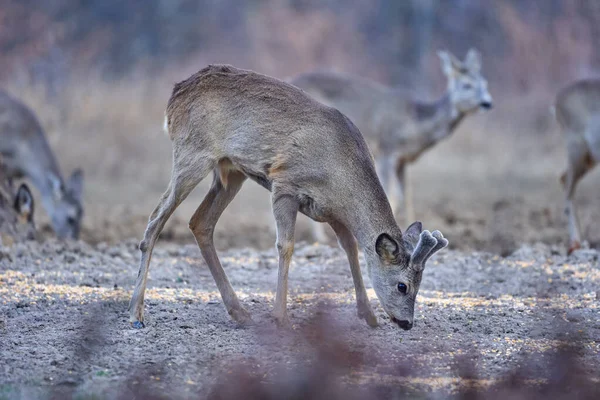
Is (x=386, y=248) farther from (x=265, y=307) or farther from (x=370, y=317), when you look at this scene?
(x=265, y=307)

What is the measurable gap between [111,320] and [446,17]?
28230 millimetres

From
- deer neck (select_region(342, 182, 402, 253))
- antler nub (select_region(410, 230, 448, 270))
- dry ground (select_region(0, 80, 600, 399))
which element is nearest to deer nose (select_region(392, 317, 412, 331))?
dry ground (select_region(0, 80, 600, 399))

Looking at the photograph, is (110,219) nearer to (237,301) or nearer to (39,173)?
(39,173)

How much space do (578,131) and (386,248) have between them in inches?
235

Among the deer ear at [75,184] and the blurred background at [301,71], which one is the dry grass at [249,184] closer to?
the blurred background at [301,71]

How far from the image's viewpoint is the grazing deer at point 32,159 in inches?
533

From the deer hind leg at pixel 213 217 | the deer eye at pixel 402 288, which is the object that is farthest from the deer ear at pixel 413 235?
the deer hind leg at pixel 213 217

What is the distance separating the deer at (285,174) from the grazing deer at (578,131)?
5273 millimetres

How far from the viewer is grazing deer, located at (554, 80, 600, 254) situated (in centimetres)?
1151

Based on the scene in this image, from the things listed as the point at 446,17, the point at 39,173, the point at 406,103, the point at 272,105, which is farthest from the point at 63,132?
the point at 446,17

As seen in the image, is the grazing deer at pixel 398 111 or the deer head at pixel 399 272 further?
the grazing deer at pixel 398 111

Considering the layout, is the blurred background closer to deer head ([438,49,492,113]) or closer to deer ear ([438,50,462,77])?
deer head ([438,49,492,113])

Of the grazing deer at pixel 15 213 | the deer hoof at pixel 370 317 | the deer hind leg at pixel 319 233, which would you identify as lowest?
the deer hoof at pixel 370 317

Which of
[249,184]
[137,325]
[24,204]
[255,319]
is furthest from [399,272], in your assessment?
[249,184]
